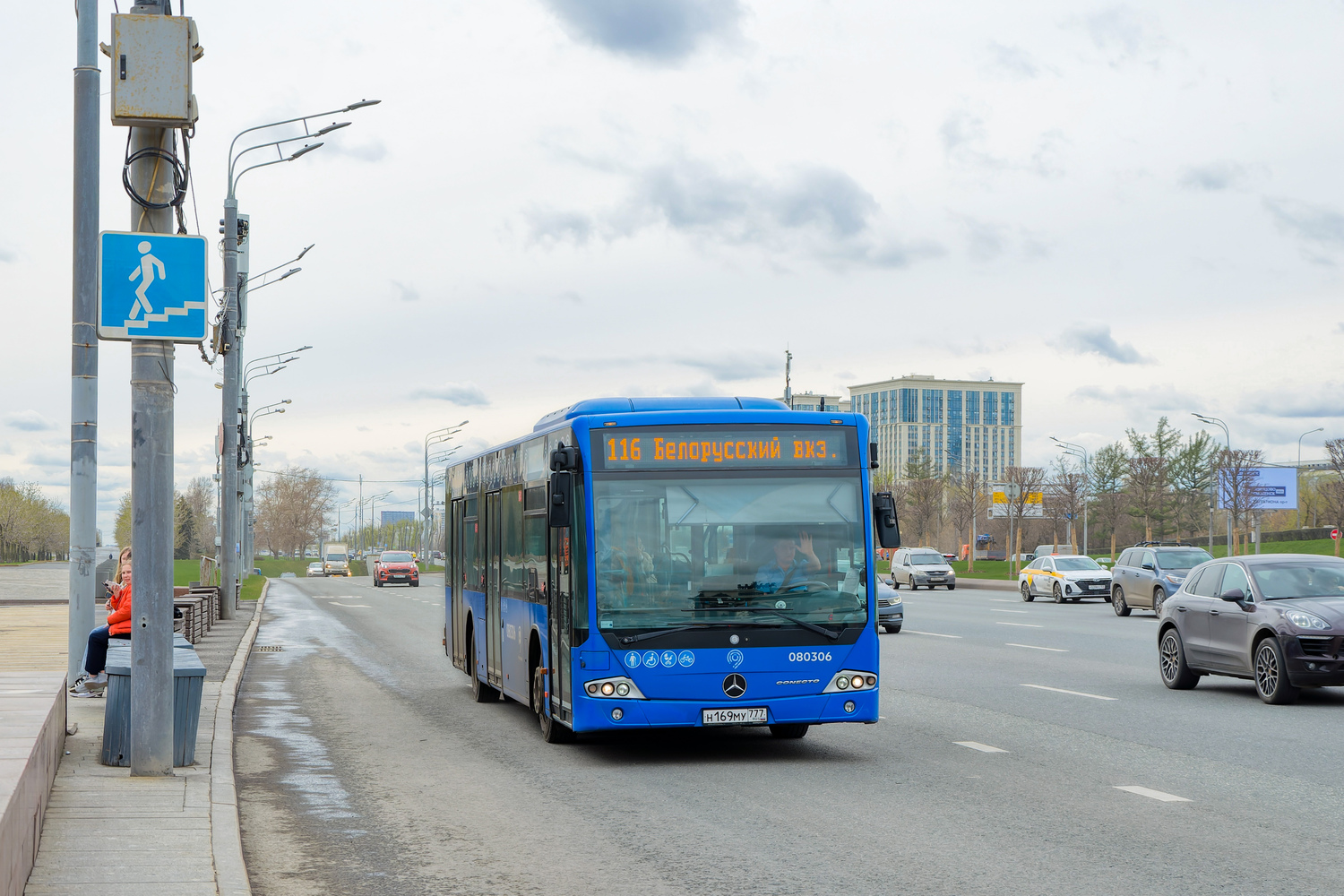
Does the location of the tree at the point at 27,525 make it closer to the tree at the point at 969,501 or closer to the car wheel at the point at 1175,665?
the tree at the point at 969,501

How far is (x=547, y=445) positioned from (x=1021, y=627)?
19.0m

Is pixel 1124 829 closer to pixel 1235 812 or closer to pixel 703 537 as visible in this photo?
pixel 1235 812

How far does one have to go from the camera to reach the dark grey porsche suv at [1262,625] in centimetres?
1427

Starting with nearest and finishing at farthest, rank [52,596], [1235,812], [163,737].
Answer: [1235,812]
[163,737]
[52,596]

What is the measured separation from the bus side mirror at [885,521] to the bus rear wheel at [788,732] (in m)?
2.08

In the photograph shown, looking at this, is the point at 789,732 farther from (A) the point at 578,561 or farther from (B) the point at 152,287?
(B) the point at 152,287

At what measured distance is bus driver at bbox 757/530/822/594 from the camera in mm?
11234

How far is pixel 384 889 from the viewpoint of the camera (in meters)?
6.94

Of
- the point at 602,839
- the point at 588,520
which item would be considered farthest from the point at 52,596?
the point at 602,839

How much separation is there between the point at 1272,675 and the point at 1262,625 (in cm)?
51

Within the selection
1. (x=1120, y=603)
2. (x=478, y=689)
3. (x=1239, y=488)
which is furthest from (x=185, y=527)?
(x=478, y=689)

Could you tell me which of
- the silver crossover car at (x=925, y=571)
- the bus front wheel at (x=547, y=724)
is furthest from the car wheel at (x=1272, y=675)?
the silver crossover car at (x=925, y=571)

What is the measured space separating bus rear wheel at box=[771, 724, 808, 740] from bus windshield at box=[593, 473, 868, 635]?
1710 millimetres

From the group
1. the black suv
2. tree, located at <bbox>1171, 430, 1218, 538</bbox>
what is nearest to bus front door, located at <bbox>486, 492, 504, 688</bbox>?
the black suv
